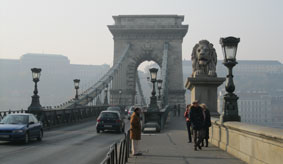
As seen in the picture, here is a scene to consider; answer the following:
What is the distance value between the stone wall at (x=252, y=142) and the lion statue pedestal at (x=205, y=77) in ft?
10.5

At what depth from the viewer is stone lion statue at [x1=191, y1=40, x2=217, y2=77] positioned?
20.1 meters

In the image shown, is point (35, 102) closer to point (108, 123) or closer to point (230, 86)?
point (108, 123)

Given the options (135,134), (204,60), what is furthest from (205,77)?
(135,134)

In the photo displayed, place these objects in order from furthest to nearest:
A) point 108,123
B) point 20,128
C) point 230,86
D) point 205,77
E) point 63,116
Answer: point 63,116 → point 108,123 → point 205,77 → point 20,128 → point 230,86

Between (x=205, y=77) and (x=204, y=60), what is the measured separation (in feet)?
4.24

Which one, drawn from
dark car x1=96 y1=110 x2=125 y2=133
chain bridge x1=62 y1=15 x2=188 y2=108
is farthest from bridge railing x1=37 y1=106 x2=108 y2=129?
chain bridge x1=62 y1=15 x2=188 y2=108

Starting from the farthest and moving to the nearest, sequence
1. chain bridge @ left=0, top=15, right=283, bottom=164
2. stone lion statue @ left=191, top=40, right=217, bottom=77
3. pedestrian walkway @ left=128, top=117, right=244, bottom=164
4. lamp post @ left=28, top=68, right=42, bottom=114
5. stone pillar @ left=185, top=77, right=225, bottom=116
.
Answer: lamp post @ left=28, top=68, right=42, bottom=114, stone lion statue @ left=191, top=40, right=217, bottom=77, stone pillar @ left=185, top=77, right=225, bottom=116, pedestrian walkway @ left=128, top=117, right=244, bottom=164, chain bridge @ left=0, top=15, right=283, bottom=164

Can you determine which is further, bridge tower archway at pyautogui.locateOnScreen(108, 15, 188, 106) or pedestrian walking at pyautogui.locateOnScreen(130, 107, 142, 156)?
bridge tower archway at pyautogui.locateOnScreen(108, 15, 188, 106)

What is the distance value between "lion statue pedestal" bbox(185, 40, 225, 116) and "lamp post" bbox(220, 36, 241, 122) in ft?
12.8

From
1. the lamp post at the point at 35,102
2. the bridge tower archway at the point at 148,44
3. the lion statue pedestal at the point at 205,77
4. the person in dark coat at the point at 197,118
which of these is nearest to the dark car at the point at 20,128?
the lion statue pedestal at the point at 205,77

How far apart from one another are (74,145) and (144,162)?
6921 millimetres

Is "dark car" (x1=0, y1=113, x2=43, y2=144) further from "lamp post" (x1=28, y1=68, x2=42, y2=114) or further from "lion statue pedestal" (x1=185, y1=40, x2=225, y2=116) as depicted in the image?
"lamp post" (x1=28, y1=68, x2=42, y2=114)

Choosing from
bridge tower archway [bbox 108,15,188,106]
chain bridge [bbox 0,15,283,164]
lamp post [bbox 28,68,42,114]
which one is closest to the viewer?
chain bridge [bbox 0,15,283,164]

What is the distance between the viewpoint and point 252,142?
1058cm
